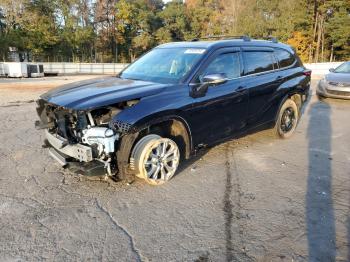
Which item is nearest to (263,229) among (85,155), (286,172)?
(286,172)

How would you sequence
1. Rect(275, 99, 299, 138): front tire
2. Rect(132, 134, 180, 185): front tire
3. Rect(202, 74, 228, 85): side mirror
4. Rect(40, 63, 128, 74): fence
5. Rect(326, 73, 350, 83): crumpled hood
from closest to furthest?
Rect(132, 134, 180, 185): front tire → Rect(202, 74, 228, 85): side mirror → Rect(275, 99, 299, 138): front tire → Rect(326, 73, 350, 83): crumpled hood → Rect(40, 63, 128, 74): fence

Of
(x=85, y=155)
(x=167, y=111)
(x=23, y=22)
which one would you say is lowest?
(x=85, y=155)

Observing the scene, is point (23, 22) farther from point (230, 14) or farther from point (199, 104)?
point (199, 104)

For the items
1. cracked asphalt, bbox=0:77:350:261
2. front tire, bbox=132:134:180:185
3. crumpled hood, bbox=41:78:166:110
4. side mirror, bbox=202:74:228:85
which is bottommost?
cracked asphalt, bbox=0:77:350:261

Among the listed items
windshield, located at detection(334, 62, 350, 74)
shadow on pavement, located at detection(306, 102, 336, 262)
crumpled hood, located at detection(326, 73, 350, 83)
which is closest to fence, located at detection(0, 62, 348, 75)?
windshield, located at detection(334, 62, 350, 74)

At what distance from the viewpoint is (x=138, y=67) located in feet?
18.5

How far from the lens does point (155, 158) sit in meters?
4.38

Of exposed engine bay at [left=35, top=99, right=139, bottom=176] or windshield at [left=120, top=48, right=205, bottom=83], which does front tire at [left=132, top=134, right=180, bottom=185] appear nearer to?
exposed engine bay at [left=35, top=99, right=139, bottom=176]

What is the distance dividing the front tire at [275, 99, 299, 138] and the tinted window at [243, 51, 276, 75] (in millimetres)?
890

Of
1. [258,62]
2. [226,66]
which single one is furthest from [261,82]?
[226,66]

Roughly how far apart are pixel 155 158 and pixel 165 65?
158 cm

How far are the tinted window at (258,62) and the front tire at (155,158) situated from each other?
202 centimetres

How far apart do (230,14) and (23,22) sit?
31.2 meters

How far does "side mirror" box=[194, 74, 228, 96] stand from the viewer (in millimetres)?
4578
